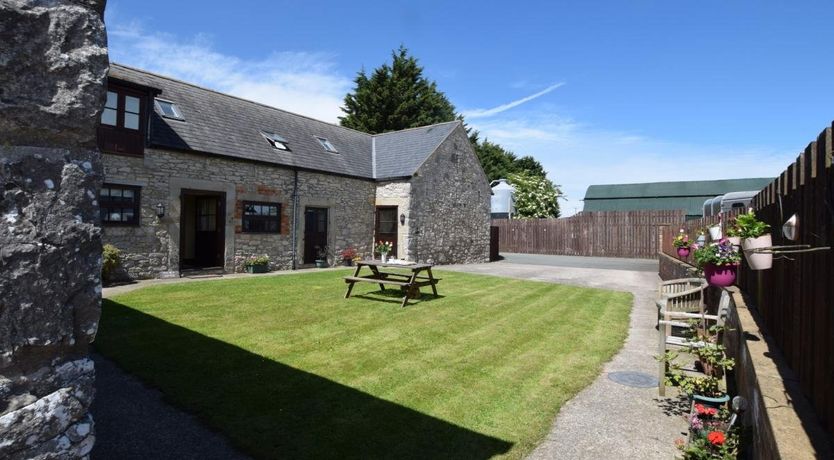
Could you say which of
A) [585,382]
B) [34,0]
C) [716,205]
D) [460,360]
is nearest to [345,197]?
[460,360]

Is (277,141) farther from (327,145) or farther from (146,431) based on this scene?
(146,431)

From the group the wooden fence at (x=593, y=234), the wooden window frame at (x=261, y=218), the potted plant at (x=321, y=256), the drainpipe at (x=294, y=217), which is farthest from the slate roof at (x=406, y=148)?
the wooden fence at (x=593, y=234)

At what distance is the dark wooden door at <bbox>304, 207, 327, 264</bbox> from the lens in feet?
53.3

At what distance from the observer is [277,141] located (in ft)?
52.9

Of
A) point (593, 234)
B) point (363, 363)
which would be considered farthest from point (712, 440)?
point (593, 234)

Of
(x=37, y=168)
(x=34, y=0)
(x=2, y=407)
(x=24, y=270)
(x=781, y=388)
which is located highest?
(x=34, y=0)

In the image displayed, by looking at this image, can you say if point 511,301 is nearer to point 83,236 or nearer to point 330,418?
point 330,418

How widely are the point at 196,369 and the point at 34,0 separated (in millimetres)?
4523

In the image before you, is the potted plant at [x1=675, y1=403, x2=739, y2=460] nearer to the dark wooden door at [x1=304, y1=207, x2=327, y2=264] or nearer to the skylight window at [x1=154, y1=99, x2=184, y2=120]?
the dark wooden door at [x1=304, y1=207, x2=327, y2=264]

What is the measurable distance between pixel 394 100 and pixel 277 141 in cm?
1918

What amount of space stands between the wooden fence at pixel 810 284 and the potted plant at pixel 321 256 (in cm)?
1429

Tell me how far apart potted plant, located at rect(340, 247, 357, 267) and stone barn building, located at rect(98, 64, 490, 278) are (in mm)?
300

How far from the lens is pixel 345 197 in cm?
1739

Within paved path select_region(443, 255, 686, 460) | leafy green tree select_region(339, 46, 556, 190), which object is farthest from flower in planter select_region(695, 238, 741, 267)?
leafy green tree select_region(339, 46, 556, 190)
